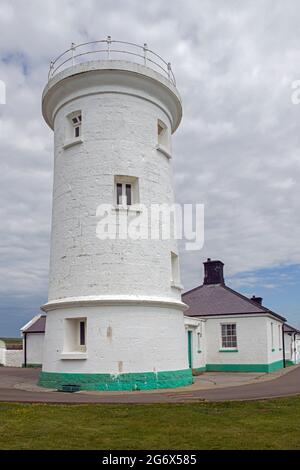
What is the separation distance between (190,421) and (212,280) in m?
21.4

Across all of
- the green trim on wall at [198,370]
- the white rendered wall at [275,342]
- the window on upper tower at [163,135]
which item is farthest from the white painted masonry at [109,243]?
the white rendered wall at [275,342]

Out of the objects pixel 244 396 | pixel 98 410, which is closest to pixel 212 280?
pixel 244 396

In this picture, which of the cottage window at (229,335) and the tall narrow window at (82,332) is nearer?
the tall narrow window at (82,332)

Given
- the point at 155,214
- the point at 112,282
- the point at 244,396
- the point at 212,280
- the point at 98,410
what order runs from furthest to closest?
1. the point at 212,280
2. the point at 155,214
3. the point at 112,282
4. the point at 244,396
5. the point at 98,410

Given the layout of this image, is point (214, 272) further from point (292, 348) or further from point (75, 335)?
point (75, 335)

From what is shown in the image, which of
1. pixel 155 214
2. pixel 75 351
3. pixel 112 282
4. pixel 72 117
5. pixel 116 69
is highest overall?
pixel 116 69

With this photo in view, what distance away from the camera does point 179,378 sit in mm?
16609

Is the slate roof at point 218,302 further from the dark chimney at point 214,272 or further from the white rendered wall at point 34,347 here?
the white rendered wall at point 34,347

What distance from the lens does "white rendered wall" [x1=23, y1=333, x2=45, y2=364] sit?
3259cm

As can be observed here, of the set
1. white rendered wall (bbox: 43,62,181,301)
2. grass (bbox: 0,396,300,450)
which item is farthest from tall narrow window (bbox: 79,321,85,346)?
grass (bbox: 0,396,300,450)

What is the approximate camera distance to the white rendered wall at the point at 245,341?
83.1 feet

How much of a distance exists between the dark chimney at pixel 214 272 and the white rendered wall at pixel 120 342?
14331 millimetres
